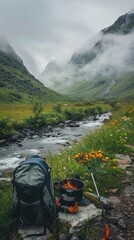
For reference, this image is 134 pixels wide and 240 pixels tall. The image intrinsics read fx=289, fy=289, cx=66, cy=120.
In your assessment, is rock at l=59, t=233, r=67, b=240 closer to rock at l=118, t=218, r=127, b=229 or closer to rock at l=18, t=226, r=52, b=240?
rock at l=18, t=226, r=52, b=240

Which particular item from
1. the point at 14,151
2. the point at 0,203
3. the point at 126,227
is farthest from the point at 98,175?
the point at 14,151

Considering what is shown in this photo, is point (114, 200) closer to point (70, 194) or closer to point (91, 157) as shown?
point (70, 194)

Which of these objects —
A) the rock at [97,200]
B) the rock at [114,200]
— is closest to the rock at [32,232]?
the rock at [97,200]

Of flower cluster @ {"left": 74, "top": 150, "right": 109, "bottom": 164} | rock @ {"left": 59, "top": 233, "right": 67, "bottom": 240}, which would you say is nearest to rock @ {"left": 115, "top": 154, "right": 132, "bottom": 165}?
flower cluster @ {"left": 74, "top": 150, "right": 109, "bottom": 164}

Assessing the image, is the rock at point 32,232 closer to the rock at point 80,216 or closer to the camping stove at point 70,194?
the rock at point 80,216

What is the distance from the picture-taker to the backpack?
5.68 meters

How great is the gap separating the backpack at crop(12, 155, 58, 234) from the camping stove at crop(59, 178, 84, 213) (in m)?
0.48

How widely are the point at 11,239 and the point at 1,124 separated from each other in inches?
1132

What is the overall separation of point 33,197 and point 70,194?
118 cm

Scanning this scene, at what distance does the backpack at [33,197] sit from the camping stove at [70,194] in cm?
48

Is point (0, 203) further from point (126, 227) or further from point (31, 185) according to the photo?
point (126, 227)

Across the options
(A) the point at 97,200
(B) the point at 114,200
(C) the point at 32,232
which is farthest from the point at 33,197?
(B) the point at 114,200

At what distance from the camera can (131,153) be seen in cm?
1130

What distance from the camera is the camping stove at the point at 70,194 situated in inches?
246
